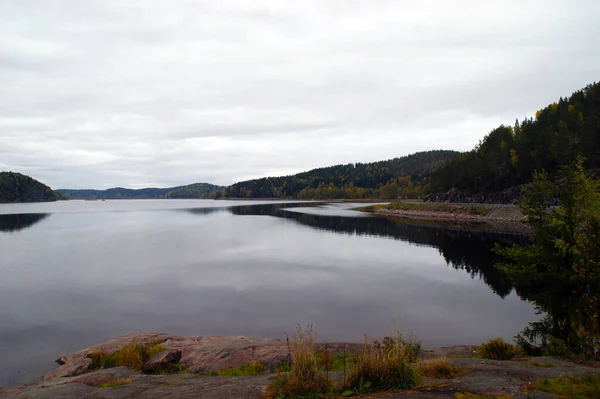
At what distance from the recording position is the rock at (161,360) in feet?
47.0

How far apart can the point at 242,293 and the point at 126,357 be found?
47.2 feet

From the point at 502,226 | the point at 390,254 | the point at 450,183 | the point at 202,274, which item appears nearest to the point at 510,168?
the point at 450,183

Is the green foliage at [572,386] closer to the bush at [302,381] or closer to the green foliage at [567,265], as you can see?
the bush at [302,381]

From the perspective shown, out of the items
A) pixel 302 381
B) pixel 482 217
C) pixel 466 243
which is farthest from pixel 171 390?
pixel 482 217

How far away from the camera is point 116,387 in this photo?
10.7 meters

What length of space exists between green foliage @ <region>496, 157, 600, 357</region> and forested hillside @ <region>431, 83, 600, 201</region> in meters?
84.3

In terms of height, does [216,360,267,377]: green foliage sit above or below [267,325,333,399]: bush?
below

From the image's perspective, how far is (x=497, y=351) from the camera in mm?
14398

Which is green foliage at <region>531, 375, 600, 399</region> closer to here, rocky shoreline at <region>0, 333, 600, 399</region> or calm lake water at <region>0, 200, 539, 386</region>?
rocky shoreline at <region>0, 333, 600, 399</region>

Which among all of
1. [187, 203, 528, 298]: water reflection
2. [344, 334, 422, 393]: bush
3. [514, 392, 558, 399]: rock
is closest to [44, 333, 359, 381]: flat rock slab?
[344, 334, 422, 393]: bush

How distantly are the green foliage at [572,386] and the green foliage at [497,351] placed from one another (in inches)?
211

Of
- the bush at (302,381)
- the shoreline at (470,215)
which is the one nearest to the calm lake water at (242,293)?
the bush at (302,381)

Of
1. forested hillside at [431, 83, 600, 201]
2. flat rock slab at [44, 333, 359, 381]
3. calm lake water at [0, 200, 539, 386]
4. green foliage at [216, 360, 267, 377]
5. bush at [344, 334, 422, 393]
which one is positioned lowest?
calm lake water at [0, 200, 539, 386]

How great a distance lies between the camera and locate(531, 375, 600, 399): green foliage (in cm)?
792
